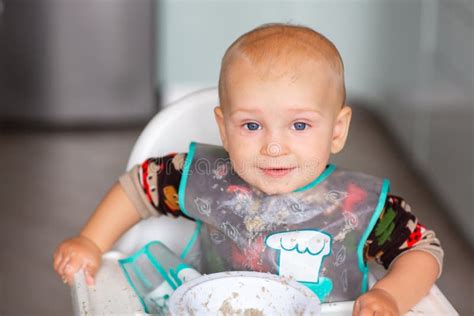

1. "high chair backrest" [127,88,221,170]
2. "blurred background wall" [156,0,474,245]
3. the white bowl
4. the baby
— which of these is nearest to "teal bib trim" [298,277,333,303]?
the baby

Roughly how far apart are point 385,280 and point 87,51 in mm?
2358

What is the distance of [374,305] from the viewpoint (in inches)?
41.3

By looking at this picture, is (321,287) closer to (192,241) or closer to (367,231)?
(367,231)

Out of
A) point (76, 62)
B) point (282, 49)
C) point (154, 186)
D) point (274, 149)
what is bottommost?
point (76, 62)

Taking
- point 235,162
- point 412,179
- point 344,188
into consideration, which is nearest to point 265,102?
point 235,162

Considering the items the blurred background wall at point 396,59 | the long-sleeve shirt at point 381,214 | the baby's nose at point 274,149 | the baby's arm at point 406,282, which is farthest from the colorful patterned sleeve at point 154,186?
the blurred background wall at point 396,59

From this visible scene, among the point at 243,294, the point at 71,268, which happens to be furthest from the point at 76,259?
the point at 243,294

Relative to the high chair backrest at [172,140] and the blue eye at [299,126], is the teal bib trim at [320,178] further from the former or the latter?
the high chair backrest at [172,140]

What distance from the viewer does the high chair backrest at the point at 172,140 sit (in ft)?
4.54

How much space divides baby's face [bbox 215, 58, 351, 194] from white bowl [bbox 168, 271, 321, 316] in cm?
14

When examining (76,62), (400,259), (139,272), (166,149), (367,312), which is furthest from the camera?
(76,62)

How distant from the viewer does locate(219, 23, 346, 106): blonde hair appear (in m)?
1.08

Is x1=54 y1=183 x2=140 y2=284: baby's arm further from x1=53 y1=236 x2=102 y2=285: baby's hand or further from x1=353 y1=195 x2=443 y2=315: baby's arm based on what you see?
x1=353 y1=195 x2=443 y2=315: baby's arm

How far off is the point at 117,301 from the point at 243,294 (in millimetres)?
190
